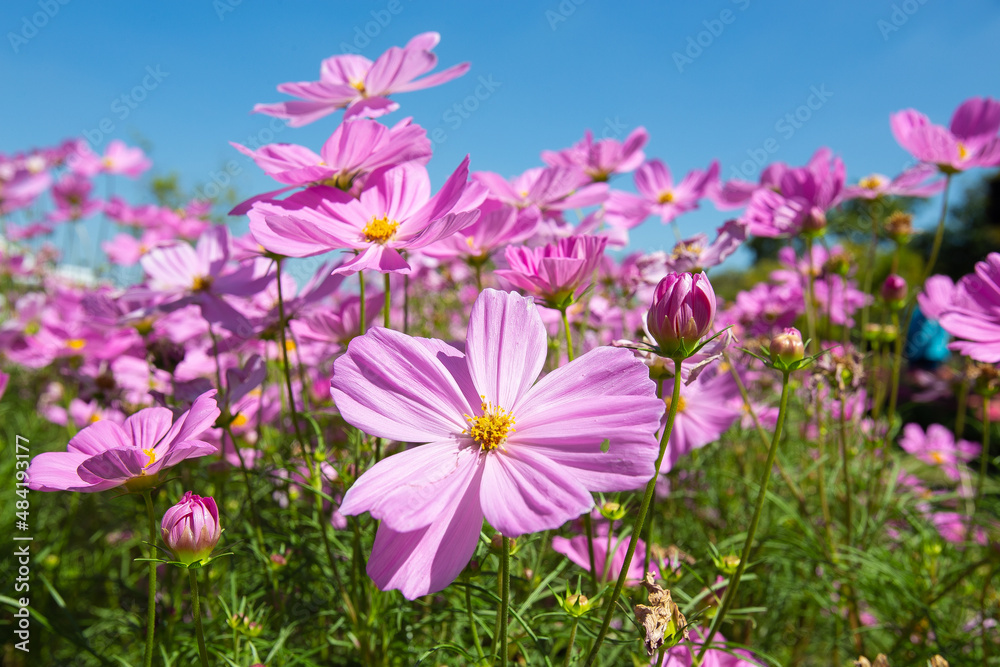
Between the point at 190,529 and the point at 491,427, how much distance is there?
0.95 feet

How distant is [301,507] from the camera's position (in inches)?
45.5

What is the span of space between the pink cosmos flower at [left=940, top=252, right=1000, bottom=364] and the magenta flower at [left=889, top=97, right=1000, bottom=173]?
1.60 ft

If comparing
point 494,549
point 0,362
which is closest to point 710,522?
point 494,549

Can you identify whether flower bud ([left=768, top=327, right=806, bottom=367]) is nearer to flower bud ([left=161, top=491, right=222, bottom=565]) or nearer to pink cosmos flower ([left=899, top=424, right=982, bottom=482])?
flower bud ([left=161, top=491, right=222, bottom=565])

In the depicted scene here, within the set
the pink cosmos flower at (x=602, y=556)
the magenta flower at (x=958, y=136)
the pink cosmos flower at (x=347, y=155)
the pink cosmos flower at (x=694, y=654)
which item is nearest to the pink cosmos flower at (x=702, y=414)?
the pink cosmos flower at (x=602, y=556)

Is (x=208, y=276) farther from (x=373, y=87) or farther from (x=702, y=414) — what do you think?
(x=702, y=414)

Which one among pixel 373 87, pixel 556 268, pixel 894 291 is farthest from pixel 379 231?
pixel 894 291

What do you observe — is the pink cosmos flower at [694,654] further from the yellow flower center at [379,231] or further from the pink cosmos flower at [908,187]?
the pink cosmos flower at [908,187]

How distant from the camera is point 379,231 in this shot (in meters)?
0.72

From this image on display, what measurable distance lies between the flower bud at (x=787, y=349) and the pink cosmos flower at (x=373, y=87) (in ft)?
2.06

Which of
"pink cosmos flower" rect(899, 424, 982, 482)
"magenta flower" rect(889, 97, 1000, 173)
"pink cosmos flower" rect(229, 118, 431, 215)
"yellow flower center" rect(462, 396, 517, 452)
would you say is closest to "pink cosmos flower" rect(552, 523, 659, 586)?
"yellow flower center" rect(462, 396, 517, 452)

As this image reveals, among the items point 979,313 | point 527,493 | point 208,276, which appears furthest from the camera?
point 208,276

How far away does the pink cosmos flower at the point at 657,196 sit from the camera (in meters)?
1.43

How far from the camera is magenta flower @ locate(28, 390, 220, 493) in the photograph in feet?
1.77
